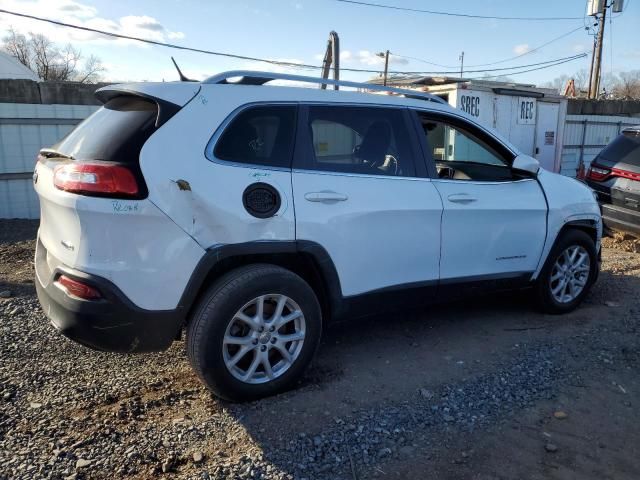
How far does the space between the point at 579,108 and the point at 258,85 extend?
43.5ft

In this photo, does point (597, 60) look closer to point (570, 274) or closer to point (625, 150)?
point (625, 150)

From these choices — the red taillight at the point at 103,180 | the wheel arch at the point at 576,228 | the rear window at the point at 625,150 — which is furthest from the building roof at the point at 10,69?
the wheel arch at the point at 576,228

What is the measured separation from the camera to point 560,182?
4672mm

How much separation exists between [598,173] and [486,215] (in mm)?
4168

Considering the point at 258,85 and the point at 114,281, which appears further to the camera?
the point at 258,85

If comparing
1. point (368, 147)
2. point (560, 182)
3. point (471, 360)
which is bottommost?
point (471, 360)

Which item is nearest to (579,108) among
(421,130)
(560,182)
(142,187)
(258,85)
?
(560,182)

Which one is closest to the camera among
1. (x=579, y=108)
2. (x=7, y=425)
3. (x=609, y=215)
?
(x=7, y=425)

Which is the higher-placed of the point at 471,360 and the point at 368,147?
the point at 368,147

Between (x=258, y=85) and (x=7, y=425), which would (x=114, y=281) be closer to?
(x=7, y=425)

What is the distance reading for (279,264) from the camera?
331 centimetres

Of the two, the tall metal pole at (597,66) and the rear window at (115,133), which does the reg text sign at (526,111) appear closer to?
the rear window at (115,133)

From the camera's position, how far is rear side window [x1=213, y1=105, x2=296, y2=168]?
3.07 m

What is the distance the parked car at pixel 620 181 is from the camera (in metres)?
6.77
